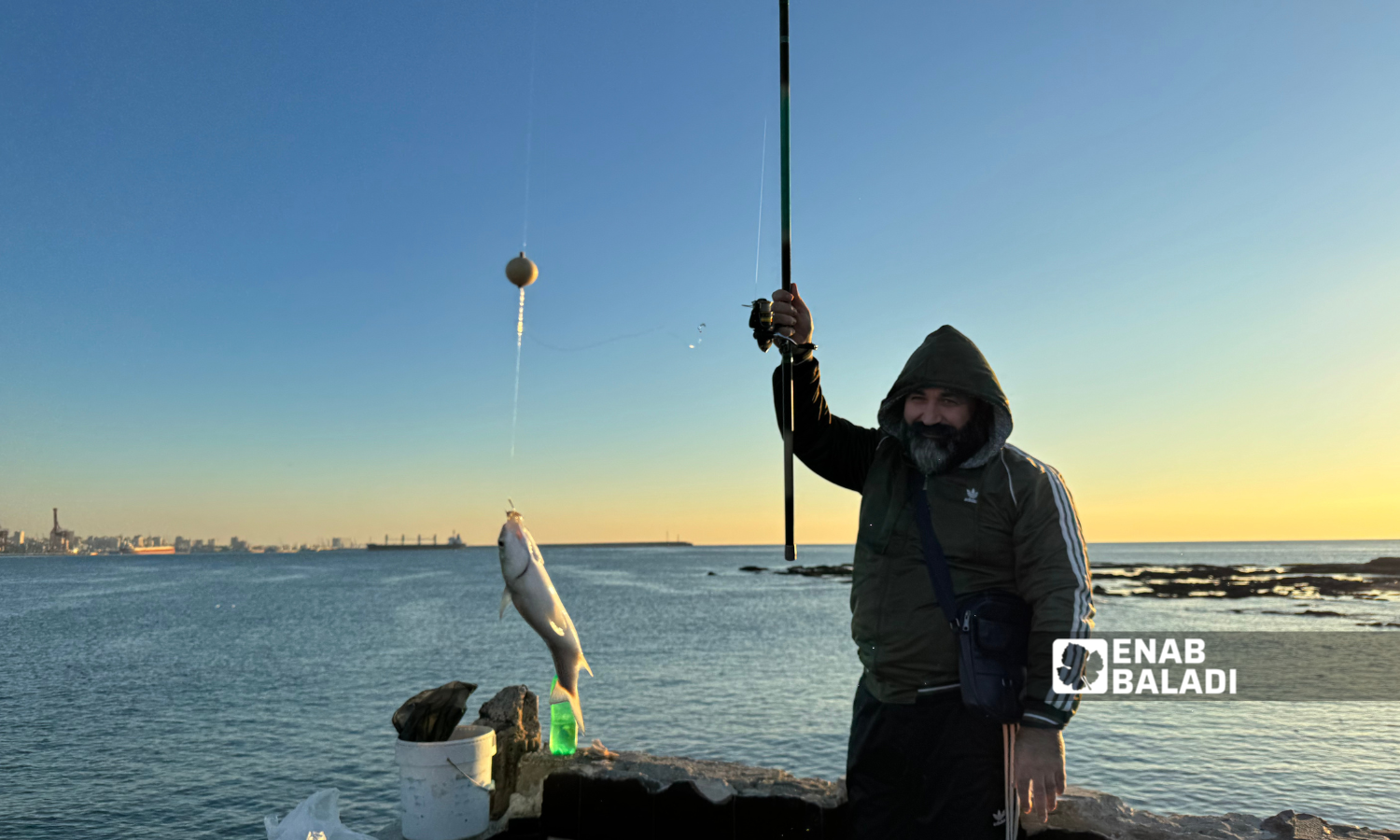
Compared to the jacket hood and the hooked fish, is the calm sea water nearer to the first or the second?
the hooked fish

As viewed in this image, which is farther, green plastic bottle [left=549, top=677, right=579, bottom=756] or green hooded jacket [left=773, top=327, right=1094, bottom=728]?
green plastic bottle [left=549, top=677, right=579, bottom=756]

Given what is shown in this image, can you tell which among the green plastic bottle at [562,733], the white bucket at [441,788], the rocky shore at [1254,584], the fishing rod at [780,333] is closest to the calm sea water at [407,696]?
the green plastic bottle at [562,733]

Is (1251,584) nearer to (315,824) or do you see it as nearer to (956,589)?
(315,824)

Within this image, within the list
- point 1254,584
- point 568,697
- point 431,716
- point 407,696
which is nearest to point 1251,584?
point 1254,584

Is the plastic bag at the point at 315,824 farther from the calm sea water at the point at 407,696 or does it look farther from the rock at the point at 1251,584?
the rock at the point at 1251,584

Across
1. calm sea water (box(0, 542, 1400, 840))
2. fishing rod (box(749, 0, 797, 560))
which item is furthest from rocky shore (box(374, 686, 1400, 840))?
calm sea water (box(0, 542, 1400, 840))

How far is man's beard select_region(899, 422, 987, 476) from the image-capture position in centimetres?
291

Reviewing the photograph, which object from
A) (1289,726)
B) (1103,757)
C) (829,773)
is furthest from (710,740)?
(1289,726)

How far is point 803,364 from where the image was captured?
3.36 m

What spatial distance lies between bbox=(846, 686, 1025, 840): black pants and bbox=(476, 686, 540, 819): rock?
4.05 meters

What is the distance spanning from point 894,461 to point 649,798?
10.6ft

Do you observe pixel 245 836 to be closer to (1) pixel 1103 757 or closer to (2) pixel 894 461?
(2) pixel 894 461

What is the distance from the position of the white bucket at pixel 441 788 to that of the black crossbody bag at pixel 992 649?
4.14 m

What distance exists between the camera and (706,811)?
16.3 ft
